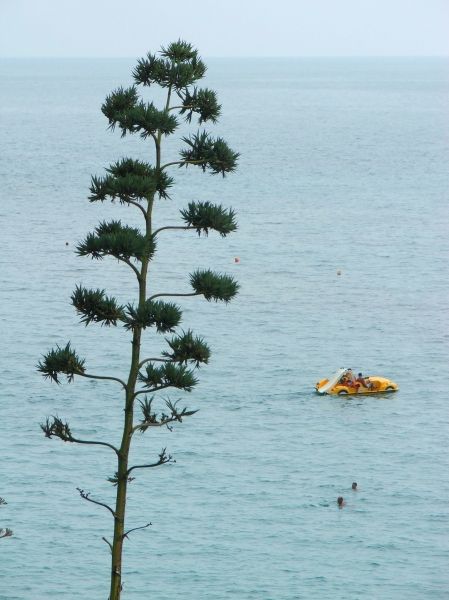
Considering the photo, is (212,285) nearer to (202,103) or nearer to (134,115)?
(134,115)

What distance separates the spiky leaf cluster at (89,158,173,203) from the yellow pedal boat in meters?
40.3

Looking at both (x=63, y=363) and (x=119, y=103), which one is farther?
(x=119, y=103)

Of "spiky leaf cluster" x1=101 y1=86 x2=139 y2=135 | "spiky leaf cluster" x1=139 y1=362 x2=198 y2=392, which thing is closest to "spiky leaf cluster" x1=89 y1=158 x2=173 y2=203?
"spiky leaf cluster" x1=101 y1=86 x2=139 y2=135

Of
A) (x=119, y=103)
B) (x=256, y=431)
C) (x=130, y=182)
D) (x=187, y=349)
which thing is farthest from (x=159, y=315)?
(x=256, y=431)

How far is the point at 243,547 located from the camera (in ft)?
147

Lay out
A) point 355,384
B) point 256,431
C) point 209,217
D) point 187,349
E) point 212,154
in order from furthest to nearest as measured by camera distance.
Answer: point 355,384 < point 256,431 < point 212,154 < point 209,217 < point 187,349

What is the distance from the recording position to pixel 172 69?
78.3 feet

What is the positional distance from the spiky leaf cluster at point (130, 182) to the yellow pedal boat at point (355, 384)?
132ft

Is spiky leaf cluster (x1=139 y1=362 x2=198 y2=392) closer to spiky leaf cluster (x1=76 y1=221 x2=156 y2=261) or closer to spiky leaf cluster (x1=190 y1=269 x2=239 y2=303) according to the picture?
spiky leaf cluster (x1=190 y1=269 x2=239 y2=303)

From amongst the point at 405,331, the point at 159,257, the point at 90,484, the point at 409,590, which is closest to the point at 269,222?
the point at 159,257

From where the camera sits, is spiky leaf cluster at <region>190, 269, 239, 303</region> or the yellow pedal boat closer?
spiky leaf cluster at <region>190, 269, 239, 303</region>

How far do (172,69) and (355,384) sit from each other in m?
41.1

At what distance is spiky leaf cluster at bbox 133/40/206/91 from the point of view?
2386 cm

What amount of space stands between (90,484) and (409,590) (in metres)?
14.3
